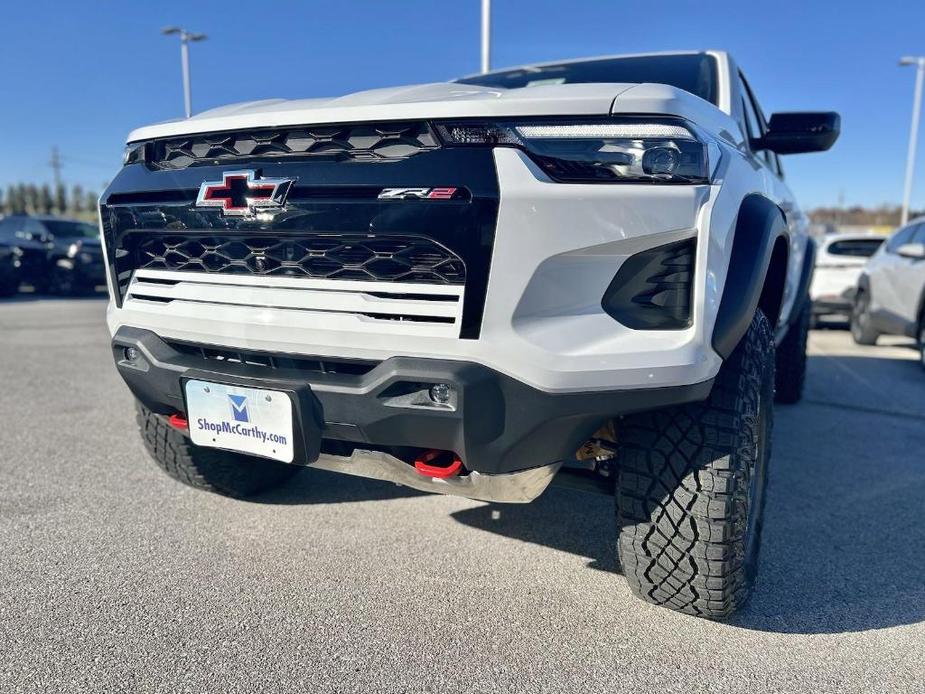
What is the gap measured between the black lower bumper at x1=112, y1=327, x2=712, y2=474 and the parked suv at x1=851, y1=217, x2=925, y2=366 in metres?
6.10

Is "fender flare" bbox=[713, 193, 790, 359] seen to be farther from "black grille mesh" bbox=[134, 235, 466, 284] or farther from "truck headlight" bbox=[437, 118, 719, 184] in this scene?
"black grille mesh" bbox=[134, 235, 466, 284]

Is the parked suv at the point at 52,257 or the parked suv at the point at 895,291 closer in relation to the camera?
the parked suv at the point at 895,291

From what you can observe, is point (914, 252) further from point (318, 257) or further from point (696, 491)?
point (318, 257)

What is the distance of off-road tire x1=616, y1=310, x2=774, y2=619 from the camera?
192 centimetres

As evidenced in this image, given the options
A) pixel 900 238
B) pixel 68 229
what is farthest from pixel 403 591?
pixel 68 229

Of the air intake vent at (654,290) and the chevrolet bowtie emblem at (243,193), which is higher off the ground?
the chevrolet bowtie emblem at (243,193)

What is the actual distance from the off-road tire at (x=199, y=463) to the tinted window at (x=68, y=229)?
1293 cm

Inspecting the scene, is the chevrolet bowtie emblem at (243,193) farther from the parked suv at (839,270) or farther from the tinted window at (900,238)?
the parked suv at (839,270)

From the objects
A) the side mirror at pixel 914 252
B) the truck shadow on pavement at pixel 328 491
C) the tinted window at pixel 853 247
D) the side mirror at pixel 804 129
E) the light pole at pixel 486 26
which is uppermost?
the light pole at pixel 486 26

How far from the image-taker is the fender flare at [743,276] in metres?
1.81

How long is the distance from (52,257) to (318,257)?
1375cm

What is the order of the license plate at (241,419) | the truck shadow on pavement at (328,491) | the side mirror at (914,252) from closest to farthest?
the license plate at (241,419) < the truck shadow on pavement at (328,491) < the side mirror at (914,252)

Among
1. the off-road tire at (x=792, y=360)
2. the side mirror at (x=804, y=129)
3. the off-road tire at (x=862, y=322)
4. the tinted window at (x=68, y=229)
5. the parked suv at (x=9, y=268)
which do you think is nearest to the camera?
the side mirror at (x=804, y=129)

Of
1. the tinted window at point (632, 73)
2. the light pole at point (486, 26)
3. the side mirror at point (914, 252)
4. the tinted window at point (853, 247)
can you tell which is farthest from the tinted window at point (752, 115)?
the light pole at point (486, 26)
